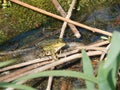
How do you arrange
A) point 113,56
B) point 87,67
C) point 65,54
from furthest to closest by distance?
point 65,54 < point 87,67 < point 113,56

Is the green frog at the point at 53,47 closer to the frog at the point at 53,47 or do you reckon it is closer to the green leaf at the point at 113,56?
the frog at the point at 53,47

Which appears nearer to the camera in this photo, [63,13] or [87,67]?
[87,67]

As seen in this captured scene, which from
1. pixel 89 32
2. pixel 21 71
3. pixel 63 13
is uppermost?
pixel 63 13

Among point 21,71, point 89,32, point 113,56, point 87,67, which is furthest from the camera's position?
point 89,32

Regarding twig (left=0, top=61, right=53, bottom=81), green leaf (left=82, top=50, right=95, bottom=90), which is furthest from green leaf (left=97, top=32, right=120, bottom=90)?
twig (left=0, top=61, right=53, bottom=81)

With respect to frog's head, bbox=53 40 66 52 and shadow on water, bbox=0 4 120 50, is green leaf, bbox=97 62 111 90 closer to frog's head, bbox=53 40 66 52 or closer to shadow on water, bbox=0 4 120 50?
frog's head, bbox=53 40 66 52

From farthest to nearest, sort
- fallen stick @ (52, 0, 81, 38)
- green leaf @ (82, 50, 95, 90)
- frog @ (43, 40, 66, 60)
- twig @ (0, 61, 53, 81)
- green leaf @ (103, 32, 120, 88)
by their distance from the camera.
A: fallen stick @ (52, 0, 81, 38), frog @ (43, 40, 66, 60), twig @ (0, 61, 53, 81), green leaf @ (82, 50, 95, 90), green leaf @ (103, 32, 120, 88)

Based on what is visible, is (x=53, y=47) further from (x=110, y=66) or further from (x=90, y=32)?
(x=110, y=66)

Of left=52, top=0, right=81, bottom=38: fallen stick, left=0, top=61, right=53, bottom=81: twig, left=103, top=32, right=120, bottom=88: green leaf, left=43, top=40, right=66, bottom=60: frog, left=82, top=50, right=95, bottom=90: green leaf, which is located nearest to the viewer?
left=103, top=32, right=120, bottom=88: green leaf

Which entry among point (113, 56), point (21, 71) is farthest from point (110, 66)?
point (21, 71)

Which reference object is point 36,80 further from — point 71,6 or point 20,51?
point 71,6

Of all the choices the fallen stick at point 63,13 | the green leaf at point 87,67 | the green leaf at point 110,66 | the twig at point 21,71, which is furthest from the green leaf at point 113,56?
the fallen stick at point 63,13

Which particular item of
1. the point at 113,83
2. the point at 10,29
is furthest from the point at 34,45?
the point at 113,83

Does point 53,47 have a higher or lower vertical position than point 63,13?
lower
